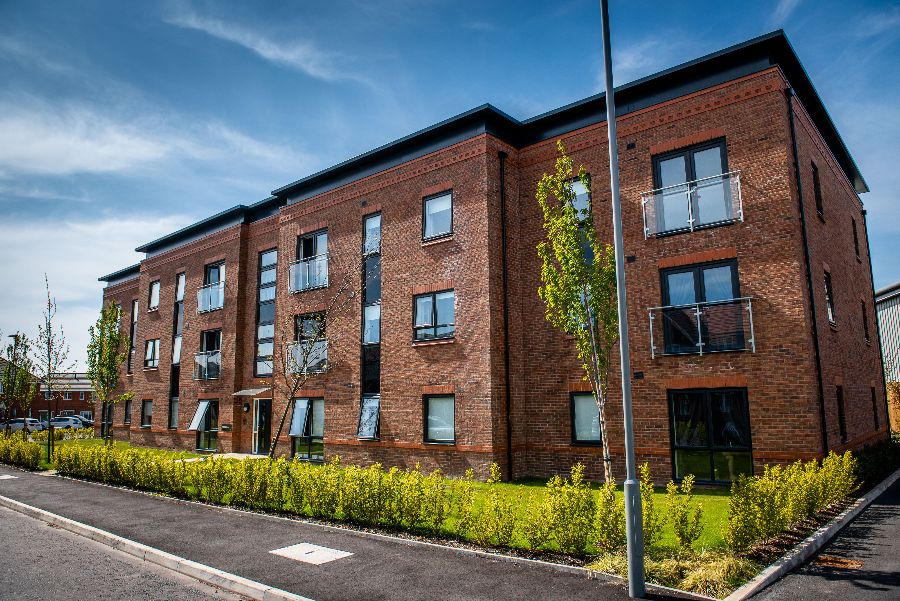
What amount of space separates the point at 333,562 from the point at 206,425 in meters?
19.3

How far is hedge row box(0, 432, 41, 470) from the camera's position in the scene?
21.8 m

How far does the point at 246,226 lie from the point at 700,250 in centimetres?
1892

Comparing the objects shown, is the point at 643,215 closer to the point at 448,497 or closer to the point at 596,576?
the point at 448,497

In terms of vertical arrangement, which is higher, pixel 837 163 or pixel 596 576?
pixel 837 163

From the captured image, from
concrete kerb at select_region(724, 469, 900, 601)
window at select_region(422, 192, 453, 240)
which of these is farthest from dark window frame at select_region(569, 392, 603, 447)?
window at select_region(422, 192, 453, 240)

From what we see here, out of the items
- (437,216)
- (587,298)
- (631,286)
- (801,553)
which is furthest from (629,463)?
(437,216)

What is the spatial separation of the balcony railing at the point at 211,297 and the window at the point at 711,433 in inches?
759

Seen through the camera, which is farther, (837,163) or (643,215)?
(837,163)

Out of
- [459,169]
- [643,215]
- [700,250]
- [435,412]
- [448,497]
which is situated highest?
[459,169]

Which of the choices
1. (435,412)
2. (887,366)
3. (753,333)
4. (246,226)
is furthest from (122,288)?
Result: (887,366)

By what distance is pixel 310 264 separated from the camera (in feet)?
69.8

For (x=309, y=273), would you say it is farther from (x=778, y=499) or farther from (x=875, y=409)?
(x=875, y=409)

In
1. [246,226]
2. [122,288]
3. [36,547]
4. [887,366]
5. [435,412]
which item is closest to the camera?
[36,547]

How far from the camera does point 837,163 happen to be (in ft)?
61.6
